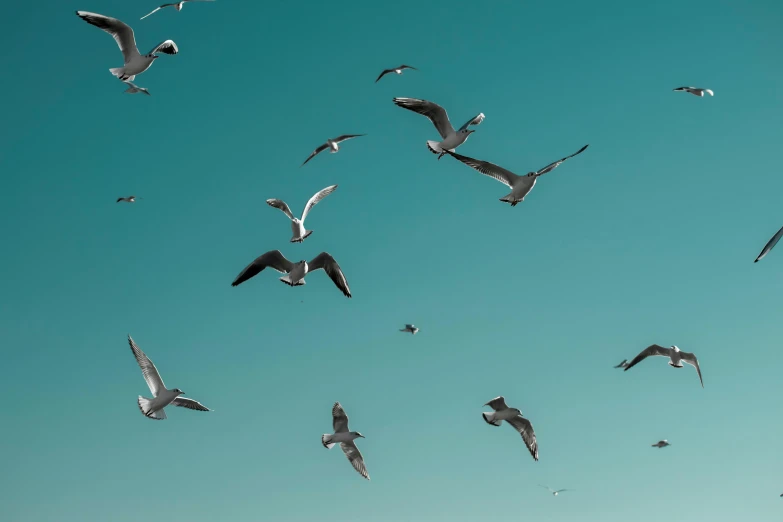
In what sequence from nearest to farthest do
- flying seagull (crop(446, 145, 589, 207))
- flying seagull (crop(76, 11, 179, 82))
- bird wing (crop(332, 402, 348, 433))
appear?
flying seagull (crop(446, 145, 589, 207)) < flying seagull (crop(76, 11, 179, 82)) < bird wing (crop(332, 402, 348, 433))

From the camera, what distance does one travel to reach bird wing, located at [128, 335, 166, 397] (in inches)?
933

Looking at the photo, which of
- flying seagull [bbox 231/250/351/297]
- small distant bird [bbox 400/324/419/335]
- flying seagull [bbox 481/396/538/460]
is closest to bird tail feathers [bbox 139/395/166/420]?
flying seagull [bbox 231/250/351/297]

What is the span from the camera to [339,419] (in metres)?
25.0

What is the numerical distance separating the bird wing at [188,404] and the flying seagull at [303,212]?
5.10m

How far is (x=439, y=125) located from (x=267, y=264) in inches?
225

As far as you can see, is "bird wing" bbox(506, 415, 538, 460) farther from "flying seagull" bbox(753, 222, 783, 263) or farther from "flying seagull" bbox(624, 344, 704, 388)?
"flying seagull" bbox(753, 222, 783, 263)

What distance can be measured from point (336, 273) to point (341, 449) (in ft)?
19.3

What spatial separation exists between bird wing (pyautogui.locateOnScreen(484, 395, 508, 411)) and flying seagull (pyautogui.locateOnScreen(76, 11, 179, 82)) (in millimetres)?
12435

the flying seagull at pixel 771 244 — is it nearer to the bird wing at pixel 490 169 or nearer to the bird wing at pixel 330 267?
the bird wing at pixel 490 169

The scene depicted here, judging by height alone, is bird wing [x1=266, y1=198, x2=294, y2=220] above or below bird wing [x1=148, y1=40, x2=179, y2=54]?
below

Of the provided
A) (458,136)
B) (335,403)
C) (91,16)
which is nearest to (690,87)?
(458,136)

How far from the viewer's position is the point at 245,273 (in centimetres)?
2262

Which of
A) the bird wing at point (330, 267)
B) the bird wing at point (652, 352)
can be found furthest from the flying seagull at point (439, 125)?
the bird wing at point (652, 352)

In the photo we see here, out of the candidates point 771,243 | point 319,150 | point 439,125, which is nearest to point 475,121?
point 439,125
